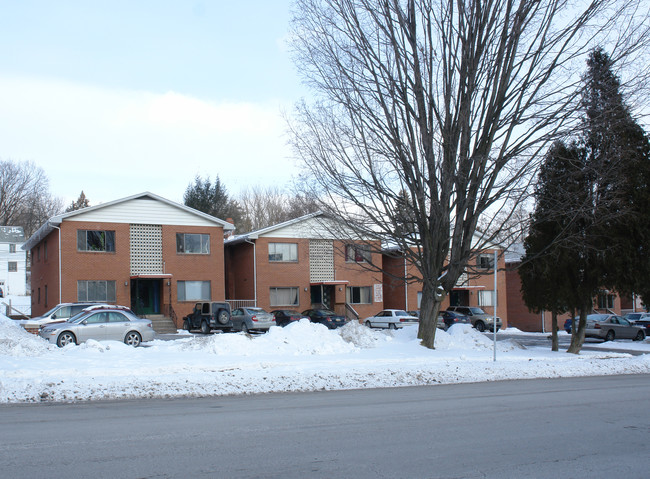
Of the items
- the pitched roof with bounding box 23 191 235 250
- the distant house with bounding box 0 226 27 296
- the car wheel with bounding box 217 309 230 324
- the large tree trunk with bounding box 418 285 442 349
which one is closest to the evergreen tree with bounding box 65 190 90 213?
the distant house with bounding box 0 226 27 296

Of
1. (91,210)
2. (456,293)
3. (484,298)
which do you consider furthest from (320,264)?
(91,210)

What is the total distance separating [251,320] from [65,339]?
13.1 metres

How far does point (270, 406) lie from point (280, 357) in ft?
23.2

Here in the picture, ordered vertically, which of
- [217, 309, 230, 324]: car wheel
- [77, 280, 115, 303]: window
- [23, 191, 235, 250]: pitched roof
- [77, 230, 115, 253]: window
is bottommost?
[217, 309, 230, 324]: car wheel

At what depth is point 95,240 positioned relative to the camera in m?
39.2

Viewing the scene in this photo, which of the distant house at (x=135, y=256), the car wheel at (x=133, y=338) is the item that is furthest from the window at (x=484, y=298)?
the car wheel at (x=133, y=338)

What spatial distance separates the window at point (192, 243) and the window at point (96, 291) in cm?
479

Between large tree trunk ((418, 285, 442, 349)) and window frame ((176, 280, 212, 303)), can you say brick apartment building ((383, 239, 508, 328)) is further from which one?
large tree trunk ((418, 285, 442, 349))

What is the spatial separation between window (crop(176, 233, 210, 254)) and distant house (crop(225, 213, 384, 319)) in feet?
9.01

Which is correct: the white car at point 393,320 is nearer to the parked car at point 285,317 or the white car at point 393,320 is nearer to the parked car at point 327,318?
the parked car at point 327,318

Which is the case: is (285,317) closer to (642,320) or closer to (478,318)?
(478,318)

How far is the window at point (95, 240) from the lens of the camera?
38.6m

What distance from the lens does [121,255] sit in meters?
39.5

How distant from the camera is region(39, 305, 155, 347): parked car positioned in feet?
74.7
